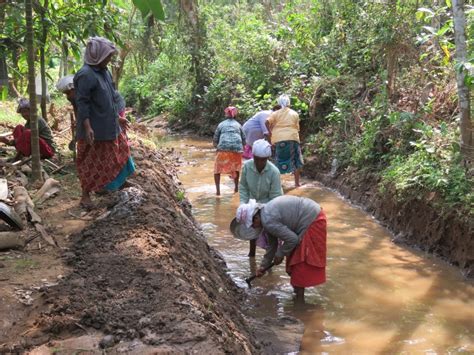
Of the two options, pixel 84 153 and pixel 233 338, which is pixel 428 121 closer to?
pixel 84 153

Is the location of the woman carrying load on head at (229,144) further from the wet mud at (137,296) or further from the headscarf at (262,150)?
the wet mud at (137,296)

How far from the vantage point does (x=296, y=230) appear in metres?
5.03

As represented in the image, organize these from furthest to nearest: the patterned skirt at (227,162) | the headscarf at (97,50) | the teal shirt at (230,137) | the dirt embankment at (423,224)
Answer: the patterned skirt at (227,162) → the teal shirt at (230,137) → the dirt embankment at (423,224) → the headscarf at (97,50)

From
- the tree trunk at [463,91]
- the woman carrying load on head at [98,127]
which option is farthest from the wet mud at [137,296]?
Answer: the tree trunk at [463,91]

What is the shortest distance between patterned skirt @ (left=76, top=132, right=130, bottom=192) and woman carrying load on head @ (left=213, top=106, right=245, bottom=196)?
3973mm

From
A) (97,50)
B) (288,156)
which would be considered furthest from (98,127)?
(288,156)

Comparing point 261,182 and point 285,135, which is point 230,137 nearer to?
point 285,135

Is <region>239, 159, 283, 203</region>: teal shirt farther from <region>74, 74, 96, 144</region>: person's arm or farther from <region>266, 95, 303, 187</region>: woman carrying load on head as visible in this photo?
<region>266, 95, 303, 187</region>: woman carrying load on head

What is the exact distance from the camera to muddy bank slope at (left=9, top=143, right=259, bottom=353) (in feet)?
9.54

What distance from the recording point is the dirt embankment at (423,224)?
19.6ft

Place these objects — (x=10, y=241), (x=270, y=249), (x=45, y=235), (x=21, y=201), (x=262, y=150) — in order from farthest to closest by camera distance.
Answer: (x=262, y=150), (x=270, y=249), (x=21, y=201), (x=45, y=235), (x=10, y=241)

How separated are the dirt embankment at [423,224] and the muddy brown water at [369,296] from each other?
0.15m

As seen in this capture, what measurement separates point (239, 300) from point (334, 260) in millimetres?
1762

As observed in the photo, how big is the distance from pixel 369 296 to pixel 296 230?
1.19 m
